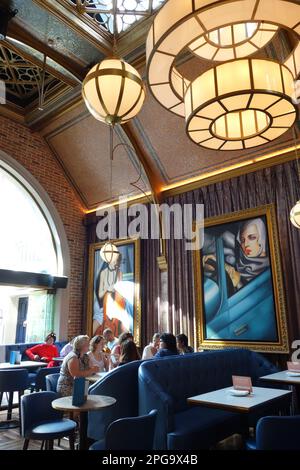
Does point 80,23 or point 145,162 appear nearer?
point 80,23

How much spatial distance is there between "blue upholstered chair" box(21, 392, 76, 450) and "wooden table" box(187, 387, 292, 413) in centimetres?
113

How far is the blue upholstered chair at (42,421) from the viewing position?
9.59ft

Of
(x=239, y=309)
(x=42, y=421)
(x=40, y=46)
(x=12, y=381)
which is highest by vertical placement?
(x=40, y=46)

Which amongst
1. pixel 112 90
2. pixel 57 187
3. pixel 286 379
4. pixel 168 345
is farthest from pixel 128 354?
pixel 57 187

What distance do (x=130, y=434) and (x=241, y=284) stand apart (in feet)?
12.9

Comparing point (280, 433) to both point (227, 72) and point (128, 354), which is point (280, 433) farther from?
point (128, 354)

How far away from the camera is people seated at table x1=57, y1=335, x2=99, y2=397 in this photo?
3816 millimetres

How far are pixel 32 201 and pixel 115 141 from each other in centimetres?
231

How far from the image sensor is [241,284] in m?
5.67

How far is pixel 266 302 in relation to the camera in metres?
5.32

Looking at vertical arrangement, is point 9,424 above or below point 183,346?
below

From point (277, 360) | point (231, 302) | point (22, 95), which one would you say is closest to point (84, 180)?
point (22, 95)

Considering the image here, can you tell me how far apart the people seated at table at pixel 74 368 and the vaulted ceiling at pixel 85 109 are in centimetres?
339

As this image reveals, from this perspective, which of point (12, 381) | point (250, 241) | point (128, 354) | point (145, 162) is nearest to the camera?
point (128, 354)
